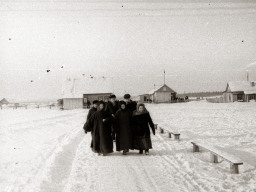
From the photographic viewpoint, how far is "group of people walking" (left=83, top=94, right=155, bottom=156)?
9250 mm

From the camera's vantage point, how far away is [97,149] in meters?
9.44

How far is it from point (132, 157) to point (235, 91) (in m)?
54.9

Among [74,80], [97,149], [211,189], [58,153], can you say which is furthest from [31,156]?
[74,80]

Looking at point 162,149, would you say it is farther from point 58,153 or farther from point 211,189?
point 211,189

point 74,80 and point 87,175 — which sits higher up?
point 74,80

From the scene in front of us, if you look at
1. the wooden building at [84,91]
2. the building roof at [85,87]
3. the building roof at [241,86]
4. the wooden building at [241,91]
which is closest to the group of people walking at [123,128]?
the wooden building at [84,91]

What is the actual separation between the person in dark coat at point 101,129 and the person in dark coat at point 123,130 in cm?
25

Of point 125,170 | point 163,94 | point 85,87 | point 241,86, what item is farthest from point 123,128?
point 163,94

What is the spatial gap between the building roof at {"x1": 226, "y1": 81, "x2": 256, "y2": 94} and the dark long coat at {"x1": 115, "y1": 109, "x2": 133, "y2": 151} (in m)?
54.3

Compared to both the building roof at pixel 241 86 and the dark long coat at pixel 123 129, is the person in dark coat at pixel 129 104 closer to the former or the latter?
the dark long coat at pixel 123 129

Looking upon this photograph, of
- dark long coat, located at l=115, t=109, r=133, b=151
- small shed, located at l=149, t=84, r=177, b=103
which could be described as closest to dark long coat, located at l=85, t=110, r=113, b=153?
dark long coat, located at l=115, t=109, r=133, b=151

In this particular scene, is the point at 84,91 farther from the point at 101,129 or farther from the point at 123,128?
the point at 123,128

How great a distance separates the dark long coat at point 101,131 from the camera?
9328mm

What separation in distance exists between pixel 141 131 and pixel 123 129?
1.85 feet
